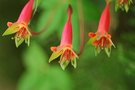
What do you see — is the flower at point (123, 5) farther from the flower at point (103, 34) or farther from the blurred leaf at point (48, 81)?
the blurred leaf at point (48, 81)

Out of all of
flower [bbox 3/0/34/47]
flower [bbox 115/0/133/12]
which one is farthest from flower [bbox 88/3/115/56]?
flower [bbox 3/0/34/47]

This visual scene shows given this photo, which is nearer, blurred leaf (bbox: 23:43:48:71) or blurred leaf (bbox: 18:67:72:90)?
blurred leaf (bbox: 18:67:72:90)

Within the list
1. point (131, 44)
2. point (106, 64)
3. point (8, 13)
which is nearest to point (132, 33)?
point (131, 44)

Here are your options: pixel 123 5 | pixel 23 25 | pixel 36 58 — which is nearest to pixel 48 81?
pixel 36 58

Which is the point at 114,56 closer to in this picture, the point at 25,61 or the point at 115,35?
the point at 115,35

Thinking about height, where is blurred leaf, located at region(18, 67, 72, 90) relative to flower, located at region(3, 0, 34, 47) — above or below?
below

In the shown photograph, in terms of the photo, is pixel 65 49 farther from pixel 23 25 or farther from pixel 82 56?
pixel 82 56

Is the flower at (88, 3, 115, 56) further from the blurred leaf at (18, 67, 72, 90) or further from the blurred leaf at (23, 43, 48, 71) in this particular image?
the blurred leaf at (23, 43, 48, 71)

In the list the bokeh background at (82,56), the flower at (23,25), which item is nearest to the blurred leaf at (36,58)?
the bokeh background at (82,56)
